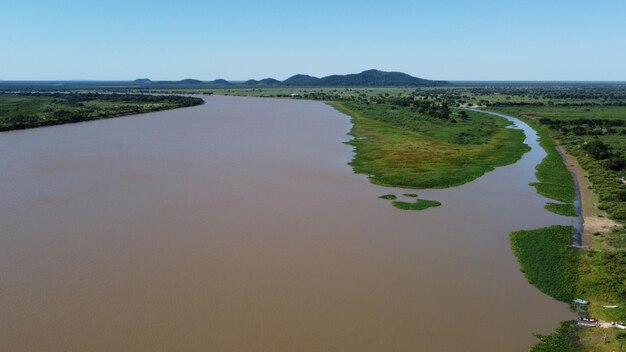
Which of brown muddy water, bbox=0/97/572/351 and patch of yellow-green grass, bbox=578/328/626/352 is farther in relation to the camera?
brown muddy water, bbox=0/97/572/351

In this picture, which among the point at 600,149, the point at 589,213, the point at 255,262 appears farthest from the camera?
the point at 600,149

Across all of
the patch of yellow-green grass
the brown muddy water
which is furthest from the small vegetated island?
the brown muddy water

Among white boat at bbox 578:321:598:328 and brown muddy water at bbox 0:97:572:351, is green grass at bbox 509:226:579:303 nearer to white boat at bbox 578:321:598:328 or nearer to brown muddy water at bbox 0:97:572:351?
brown muddy water at bbox 0:97:572:351

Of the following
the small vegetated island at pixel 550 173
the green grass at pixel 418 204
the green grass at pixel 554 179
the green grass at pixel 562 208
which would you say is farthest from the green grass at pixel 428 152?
the green grass at pixel 562 208

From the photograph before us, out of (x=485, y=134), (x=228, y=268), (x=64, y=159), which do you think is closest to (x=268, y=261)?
(x=228, y=268)

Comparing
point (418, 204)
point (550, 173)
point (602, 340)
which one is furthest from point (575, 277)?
point (550, 173)

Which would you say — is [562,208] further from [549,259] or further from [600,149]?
[600,149]
